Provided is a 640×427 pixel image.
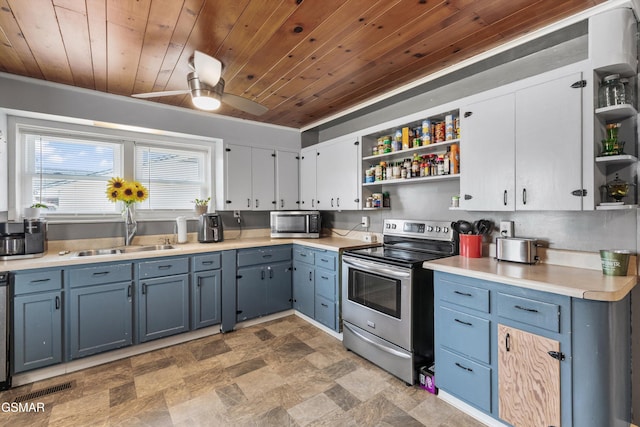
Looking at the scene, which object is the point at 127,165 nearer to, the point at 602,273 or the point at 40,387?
the point at 40,387

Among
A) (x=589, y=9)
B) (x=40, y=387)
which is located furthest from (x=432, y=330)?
(x=40, y=387)

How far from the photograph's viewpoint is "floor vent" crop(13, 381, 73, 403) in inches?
82.6

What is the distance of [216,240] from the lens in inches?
134

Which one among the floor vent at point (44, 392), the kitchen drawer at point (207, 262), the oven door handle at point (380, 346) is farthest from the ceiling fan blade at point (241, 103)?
the floor vent at point (44, 392)

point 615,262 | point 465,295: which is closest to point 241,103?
point 465,295

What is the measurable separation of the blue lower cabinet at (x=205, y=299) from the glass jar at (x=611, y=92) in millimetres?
3306

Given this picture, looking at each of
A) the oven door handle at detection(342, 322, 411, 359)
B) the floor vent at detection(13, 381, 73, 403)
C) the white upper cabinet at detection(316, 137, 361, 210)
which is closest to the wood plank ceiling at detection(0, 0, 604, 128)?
the white upper cabinet at detection(316, 137, 361, 210)

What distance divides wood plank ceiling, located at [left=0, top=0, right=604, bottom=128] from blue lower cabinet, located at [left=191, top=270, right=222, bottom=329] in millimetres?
1879

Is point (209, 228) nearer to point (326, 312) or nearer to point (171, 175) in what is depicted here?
point (171, 175)

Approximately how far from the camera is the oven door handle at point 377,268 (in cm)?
223

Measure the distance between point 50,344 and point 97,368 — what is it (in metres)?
0.41

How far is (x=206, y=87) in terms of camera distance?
7.53 feet

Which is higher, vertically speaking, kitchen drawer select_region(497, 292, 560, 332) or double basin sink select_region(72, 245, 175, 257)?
double basin sink select_region(72, 245, 175, 257)

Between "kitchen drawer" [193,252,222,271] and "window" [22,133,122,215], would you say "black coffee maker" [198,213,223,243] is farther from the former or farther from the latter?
"window" [22,133,122,215]
